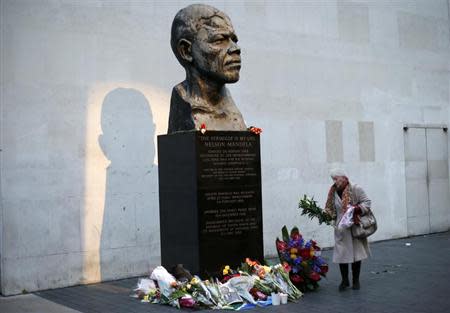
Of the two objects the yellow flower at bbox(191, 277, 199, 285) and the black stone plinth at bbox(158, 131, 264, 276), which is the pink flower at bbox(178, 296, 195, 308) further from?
the black stone plinth at bbox(158, 131, 264, 276)

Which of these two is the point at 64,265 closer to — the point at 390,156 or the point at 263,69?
the point at 263,69

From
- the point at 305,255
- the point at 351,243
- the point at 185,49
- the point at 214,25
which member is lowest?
the point at 305,255

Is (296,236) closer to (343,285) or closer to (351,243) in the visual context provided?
(351,243)

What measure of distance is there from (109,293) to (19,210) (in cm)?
177

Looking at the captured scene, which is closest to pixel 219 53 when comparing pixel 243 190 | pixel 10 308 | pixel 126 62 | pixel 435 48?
pixel 243 190

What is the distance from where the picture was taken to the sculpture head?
769 centimetres

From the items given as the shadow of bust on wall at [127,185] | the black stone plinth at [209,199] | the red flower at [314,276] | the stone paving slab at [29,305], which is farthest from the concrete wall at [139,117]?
the red flower at [314,276]

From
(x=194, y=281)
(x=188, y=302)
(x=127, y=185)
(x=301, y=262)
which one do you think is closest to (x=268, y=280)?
(x=301, y=262)

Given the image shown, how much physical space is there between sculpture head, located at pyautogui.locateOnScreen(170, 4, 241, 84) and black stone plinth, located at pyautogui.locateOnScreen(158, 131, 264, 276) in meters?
0.79

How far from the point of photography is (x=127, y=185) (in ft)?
32.3

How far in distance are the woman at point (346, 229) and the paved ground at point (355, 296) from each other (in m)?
0.33

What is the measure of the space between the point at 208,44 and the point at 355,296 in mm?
3578

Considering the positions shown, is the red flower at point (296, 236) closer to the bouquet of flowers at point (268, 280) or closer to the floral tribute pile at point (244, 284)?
the floral tribute pile at point (244, 284)

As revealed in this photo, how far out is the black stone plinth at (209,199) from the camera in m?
7.39
